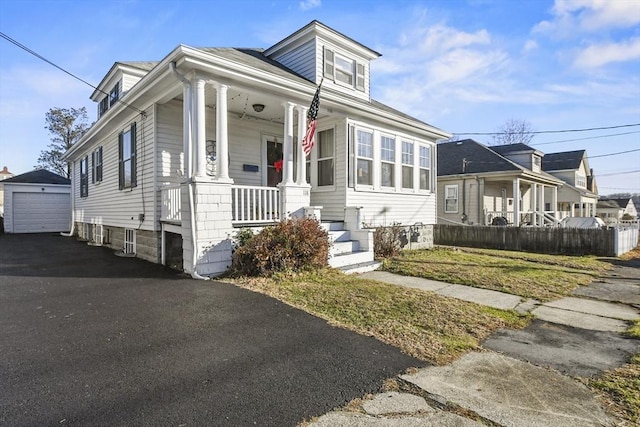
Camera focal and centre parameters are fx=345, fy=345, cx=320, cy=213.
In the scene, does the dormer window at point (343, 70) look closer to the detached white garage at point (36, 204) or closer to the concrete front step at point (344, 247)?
the concrete front step at point (344, 247)

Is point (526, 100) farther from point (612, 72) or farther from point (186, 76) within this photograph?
point (186, 76)

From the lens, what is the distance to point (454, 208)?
19672 mm

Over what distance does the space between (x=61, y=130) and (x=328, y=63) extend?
1191 inches

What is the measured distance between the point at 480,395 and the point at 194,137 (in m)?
6.05

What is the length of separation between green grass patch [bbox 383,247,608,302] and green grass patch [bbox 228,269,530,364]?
1.57 m

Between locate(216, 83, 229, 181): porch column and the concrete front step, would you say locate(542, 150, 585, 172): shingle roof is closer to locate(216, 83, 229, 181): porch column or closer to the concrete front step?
the concrete front step

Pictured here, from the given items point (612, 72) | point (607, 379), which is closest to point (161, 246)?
point (607, 379)

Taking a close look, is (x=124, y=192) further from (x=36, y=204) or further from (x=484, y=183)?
(x=484, y=183)

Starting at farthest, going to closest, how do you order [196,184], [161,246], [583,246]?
[583,246] → [161,246] → [196,184]

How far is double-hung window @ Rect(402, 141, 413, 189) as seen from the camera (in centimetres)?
1117

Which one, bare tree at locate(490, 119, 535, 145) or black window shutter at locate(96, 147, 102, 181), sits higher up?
bare tree at locate(490, 119, 535, 145)

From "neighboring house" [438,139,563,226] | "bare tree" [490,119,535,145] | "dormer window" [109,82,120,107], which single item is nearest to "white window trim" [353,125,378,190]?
"dormer window" [109,82,120,107]

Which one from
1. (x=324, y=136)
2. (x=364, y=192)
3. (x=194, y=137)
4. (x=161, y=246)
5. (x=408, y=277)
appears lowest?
(x=408, y=277)

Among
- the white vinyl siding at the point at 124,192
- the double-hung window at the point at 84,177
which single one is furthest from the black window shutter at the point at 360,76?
the double-hung window at the point at 84,177
